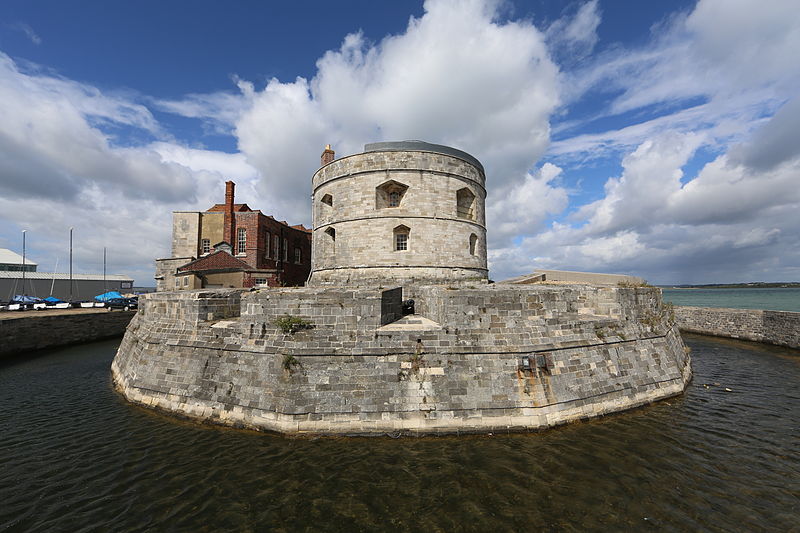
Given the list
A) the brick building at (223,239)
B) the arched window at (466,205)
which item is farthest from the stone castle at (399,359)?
the brick building at (223,239)

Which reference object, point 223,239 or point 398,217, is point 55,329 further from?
point 398,217

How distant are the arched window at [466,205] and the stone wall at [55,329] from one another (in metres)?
27.7

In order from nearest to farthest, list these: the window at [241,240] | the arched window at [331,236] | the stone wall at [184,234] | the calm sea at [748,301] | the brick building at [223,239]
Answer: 1. the arched window at [331,236]
2. the brick building at [223,239]
3. the stone wall at [184,234]
4. the window at [241,240]
5. the calm sea at [748,301]

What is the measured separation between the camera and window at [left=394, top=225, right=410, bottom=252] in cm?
1583

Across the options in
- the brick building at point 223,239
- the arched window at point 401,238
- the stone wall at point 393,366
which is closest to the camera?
the stone wall at point 393,366

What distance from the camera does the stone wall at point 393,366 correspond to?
8.06 metres

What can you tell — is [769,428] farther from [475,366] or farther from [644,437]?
[475,366]

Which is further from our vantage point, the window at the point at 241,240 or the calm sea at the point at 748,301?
the calm sea at the point at 748,301

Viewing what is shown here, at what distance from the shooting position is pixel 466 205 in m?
→ 17.9

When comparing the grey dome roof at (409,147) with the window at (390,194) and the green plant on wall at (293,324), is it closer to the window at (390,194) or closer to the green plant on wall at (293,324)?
the window at (390,194)

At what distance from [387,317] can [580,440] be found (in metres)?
5.88

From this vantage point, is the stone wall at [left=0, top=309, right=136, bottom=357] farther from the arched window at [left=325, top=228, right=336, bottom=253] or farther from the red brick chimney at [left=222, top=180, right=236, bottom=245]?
the arched window at [left=325, top=228, right=336, bottom=253]

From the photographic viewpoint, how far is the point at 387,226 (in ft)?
51.0

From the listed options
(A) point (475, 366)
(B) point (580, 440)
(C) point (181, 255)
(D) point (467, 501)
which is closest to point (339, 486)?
(D) point (467, 501)
